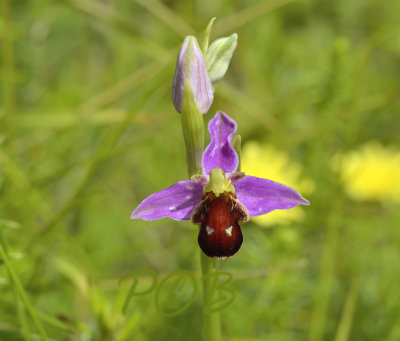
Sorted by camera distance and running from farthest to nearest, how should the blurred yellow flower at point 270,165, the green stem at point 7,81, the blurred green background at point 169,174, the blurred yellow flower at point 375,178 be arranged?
the blurred yellow flower at point 375,178 → the blurred yellow flower at point 270,165 → the green stem at point 7,81 → the blurred green background at point 169,174

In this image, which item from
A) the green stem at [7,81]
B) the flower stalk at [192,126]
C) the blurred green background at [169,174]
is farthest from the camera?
the green stem at [7,81]

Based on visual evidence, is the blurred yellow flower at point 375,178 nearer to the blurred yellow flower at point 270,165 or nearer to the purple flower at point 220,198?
the blurred yellow flower at point 270,165

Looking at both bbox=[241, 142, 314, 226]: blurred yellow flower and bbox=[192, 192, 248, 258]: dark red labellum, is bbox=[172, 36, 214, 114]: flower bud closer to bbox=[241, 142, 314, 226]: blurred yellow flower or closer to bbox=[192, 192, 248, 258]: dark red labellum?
bbox=[192, 192, 248, 258]: dark red labellum

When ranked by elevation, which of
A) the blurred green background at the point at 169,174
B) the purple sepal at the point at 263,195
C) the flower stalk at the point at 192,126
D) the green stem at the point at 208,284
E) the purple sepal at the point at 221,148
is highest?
the blurred green background at the point at 169,174

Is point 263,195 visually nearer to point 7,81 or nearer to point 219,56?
point 219,56

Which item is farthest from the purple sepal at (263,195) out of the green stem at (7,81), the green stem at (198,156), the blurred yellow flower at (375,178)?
the blurred yellow flower at (375,178)

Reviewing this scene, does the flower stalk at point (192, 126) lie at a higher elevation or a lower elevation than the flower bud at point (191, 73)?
lower

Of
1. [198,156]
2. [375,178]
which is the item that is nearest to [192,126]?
[198,156]

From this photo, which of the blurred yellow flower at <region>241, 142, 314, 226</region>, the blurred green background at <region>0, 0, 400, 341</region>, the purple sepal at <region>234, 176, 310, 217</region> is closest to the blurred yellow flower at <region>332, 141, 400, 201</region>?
the blurred green background at <region>0, 0, 400, 341</region>
